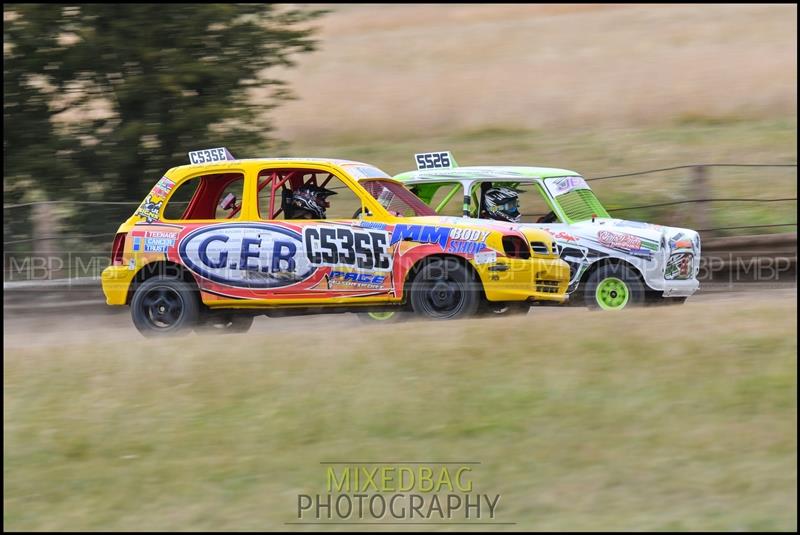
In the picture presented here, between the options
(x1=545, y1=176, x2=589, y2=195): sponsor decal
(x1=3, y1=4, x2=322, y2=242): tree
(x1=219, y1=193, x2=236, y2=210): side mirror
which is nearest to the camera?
(x1=219, y1=193, x2=236, y2=210): side mirror

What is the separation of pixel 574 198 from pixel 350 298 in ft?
8.97

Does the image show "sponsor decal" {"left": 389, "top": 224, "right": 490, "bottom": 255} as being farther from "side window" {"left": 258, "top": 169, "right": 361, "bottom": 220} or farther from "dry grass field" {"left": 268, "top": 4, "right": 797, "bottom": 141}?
"dry grass field" {"left": 268, "top": 4, "right": 797, "bottom": 141}

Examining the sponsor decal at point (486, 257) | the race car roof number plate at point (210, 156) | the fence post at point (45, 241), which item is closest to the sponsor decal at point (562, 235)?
the sponsor decal at point (486, 257)

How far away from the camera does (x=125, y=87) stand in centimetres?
1594

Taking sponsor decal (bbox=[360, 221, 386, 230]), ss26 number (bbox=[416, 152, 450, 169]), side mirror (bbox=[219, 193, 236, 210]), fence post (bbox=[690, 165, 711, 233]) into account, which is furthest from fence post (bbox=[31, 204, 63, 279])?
fence post (bbox=[690, 165, 711, 233])

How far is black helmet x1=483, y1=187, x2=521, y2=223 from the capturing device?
41.2 feet

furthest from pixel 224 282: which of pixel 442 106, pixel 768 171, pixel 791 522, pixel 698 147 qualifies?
pixel 442 106

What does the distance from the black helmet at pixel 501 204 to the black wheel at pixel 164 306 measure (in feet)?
10.5

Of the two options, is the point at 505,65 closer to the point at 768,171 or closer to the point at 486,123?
the point at 486,123

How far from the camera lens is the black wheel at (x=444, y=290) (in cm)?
1127

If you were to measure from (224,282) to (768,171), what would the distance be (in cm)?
950

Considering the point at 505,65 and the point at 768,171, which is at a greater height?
the point at 505,65

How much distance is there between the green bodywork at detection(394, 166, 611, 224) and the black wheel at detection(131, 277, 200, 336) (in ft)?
8.90

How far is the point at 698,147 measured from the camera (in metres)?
19.8
